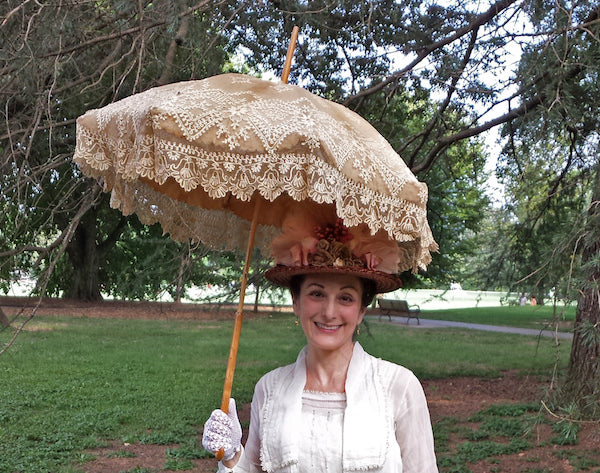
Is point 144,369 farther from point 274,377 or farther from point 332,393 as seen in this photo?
point 332,393

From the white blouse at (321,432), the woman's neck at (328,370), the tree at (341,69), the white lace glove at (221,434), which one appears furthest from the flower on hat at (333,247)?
the tree at (341,69)

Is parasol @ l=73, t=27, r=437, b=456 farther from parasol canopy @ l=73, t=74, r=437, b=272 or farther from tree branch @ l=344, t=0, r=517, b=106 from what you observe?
tree branch @ l=344, t=0, r=517, b=106

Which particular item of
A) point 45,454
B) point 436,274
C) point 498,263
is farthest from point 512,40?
point 436,274

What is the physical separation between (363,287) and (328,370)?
317 millimetres

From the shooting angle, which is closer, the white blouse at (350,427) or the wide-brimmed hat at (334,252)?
the white blouse at (350,427)

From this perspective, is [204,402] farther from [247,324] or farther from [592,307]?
[247,324]

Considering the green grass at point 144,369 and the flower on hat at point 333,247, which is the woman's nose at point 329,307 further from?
the green grass at point 144,369

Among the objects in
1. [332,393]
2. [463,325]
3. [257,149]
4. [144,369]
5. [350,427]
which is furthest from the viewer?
[463,325]

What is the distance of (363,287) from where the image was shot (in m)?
2.54

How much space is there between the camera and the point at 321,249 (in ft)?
8.12

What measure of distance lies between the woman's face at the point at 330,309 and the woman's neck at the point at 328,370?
1.4 inches

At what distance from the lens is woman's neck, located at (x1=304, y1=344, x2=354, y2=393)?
7.98 feet

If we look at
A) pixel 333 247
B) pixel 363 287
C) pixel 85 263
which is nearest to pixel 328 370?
pixel 363 287

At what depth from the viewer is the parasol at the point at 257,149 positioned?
2072 mm
